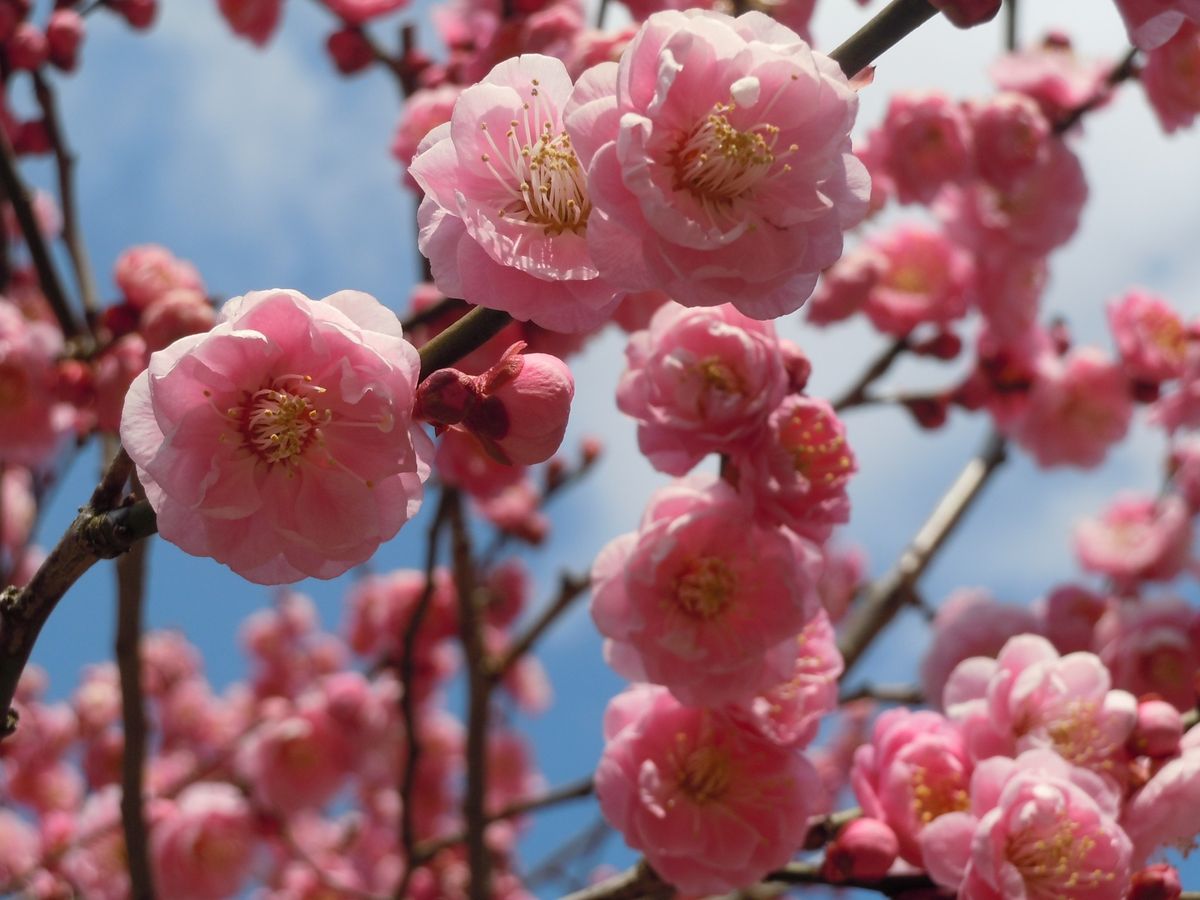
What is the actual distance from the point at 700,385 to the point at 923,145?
5.06ft

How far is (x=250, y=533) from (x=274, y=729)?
2.43 m

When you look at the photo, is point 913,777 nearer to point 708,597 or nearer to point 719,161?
point 708,597

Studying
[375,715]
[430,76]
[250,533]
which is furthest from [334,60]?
[250,533]

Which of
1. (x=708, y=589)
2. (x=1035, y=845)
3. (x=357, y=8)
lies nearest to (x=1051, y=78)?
(x=357, y=8)

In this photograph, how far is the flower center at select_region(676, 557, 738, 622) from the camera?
125 centimetres

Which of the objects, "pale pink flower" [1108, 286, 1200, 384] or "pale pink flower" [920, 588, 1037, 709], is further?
"pale pink flower" [1108, 286, 1200, 384]

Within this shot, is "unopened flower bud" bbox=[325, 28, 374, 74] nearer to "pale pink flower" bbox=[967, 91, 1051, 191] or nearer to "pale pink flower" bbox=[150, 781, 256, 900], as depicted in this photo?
"pale pink flower" bbox=[967, 91, 1051, 191]

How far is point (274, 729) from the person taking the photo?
3076 mm

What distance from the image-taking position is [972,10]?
2.77 feet

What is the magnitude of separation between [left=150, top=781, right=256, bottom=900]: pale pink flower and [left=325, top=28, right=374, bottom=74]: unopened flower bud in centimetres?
178

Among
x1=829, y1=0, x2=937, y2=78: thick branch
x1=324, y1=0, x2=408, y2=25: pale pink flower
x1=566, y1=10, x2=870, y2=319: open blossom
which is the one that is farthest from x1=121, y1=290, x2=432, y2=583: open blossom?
x1=324, y1=0, x2=408, y2=25: pale pink flower

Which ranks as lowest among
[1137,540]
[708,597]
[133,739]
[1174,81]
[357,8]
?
[1137,540]

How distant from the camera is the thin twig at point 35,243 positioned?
2.03 m

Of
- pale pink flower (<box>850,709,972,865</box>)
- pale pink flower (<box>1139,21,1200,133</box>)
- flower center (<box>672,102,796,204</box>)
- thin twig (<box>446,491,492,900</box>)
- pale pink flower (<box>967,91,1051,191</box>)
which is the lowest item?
thin twig (<box>446,491,492,900</box>)
